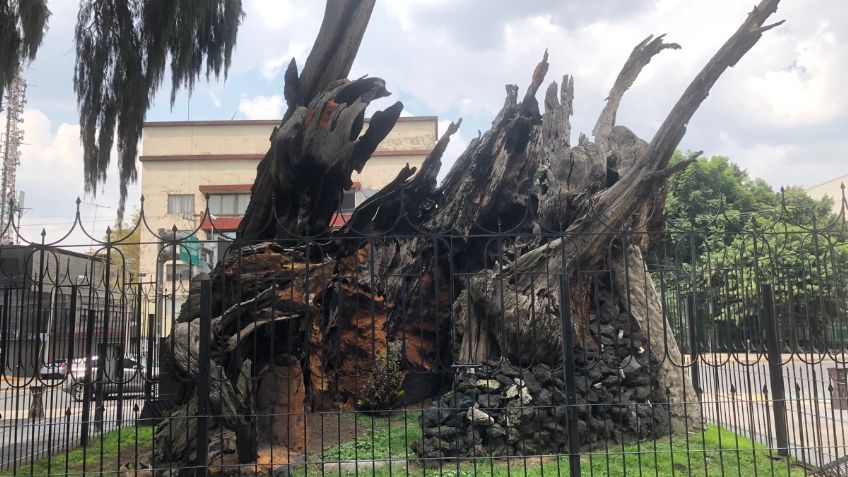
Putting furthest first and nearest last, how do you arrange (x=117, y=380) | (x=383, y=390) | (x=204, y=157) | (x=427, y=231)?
1. (x=204, y=157)
2. (x=427, y=231)
3. (x=383, y=390)
4. (x=117, y=380)

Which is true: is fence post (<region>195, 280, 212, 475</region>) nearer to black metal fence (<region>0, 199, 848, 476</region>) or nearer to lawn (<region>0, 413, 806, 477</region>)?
black metal fence (<region>0, 199, 848, 476</region>)

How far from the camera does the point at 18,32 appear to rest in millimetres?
7754

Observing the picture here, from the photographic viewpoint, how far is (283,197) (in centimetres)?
850

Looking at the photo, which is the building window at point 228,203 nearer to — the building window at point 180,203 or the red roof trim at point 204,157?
the building window at point 180,203

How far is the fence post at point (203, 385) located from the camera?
16.3ft

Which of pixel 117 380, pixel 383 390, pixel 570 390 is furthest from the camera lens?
Answer: pixel 383 390

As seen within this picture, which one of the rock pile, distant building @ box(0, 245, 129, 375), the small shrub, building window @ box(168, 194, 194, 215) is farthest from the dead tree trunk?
building window @ box(168, 194, 194, 215)

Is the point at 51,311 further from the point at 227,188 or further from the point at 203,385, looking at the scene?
the point at 227,188

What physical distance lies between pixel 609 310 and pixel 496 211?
281 centimetres

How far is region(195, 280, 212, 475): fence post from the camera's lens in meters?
4.97

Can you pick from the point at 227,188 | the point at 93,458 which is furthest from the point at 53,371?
the point at 227,188

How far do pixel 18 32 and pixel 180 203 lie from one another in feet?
81.7

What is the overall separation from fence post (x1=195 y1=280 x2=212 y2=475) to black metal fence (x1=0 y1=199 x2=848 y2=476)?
2 cm

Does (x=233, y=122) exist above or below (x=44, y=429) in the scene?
above
